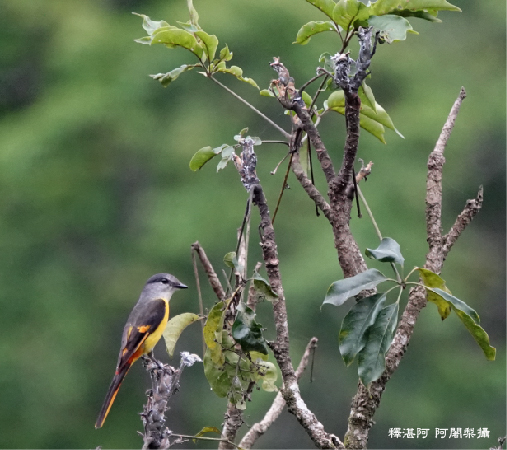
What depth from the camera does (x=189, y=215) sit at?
24.2 feet

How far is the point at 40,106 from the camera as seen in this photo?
8.67 meters

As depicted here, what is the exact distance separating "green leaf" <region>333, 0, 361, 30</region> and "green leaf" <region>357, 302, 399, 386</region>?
0.58 meters

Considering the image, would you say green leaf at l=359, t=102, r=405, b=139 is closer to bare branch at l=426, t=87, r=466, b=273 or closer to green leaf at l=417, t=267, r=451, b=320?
bare branch at l=426, t=87, r=466, b=273

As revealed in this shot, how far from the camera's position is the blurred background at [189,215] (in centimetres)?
731

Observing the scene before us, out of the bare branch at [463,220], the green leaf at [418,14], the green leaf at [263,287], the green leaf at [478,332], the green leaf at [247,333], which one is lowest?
the green leaf at [247,333]

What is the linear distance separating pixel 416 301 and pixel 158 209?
6.12 metres

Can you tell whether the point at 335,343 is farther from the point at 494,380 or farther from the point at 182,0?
the point at 182,0

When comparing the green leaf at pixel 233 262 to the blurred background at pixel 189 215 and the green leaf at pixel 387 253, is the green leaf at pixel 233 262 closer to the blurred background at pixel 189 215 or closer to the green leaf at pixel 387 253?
the green leaf at pixel 387 253

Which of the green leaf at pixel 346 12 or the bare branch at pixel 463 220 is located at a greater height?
the green leaf at pixel 346 12

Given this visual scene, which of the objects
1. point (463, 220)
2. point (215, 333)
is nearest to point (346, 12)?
point (463, 220)

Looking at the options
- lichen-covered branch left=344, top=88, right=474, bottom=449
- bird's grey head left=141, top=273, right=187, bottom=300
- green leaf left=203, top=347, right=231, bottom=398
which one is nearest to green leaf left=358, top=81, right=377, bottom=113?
lichen-covered branch left=344, top=88, right=474, bottom=449

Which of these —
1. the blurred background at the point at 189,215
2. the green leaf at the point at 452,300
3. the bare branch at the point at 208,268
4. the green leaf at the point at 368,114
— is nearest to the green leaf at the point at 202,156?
the bare branch at the point at 208,268

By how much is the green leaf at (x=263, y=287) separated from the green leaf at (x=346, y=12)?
55cm

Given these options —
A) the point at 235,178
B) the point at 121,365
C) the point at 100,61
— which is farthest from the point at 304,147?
the point at 100,61
